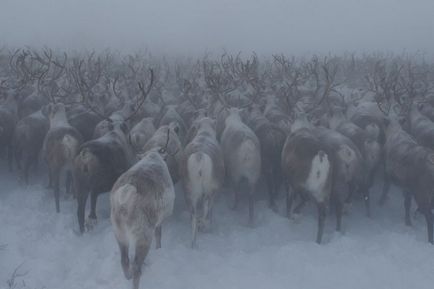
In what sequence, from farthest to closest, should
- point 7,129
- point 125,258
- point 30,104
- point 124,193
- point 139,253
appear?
point 30,104, point 7,129, point 125,258, point 124,193, point 139,253

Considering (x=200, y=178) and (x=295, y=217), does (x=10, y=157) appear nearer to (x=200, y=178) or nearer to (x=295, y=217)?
(x=200, y=178)

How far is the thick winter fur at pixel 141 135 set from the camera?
28.0ft

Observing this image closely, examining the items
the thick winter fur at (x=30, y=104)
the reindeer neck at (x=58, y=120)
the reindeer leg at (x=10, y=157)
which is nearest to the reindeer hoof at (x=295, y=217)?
the reindeer neck at (x=58, y=120)

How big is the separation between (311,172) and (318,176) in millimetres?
122

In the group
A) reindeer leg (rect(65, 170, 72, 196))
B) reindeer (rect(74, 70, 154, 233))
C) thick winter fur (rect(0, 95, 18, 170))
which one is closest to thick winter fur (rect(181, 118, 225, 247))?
reindeer (rect(74, 70, 154, 233))

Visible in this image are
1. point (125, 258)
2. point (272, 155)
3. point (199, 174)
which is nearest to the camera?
point (125, 258)

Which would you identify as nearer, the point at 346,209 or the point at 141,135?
the point at 346,209

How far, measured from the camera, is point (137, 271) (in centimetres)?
529

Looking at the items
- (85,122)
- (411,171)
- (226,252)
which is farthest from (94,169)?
(411,171)

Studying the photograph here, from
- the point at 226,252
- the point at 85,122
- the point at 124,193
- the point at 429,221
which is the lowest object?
the point at 226,252

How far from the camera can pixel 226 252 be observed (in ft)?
22.2

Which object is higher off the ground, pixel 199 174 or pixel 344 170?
pixel 199 174

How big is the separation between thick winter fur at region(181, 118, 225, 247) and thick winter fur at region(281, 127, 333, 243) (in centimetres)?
117

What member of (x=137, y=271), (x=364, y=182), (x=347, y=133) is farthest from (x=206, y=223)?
(x=347, y=133)
